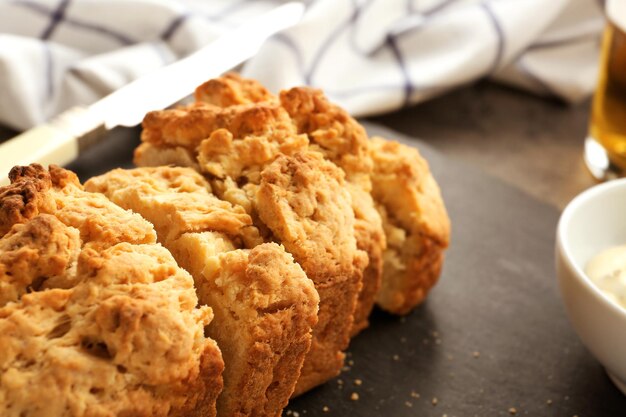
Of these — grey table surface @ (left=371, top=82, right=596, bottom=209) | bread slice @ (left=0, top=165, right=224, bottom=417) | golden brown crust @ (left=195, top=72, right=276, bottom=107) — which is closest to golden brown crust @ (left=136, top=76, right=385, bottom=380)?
golden brown crust @ (left=195, top=72, right=276, bottom=107)

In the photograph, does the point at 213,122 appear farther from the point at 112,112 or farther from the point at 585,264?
the point at 585,264

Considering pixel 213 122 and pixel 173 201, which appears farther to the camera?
pixel 213 122

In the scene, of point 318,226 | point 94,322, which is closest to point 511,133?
point 318,226

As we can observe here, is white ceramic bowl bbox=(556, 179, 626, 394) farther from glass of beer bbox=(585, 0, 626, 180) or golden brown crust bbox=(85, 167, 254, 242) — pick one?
golden brown crust bbox=(85, 167, 254, 242)

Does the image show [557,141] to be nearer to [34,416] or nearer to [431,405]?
[431,405]

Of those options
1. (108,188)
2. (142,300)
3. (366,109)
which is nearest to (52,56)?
(366,109)

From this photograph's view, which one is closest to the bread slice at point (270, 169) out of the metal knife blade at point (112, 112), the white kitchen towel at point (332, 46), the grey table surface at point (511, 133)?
the metal knife blade at point (112, 112)

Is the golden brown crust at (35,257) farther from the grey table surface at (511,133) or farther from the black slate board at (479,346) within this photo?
the grey table surface at (511,133)
